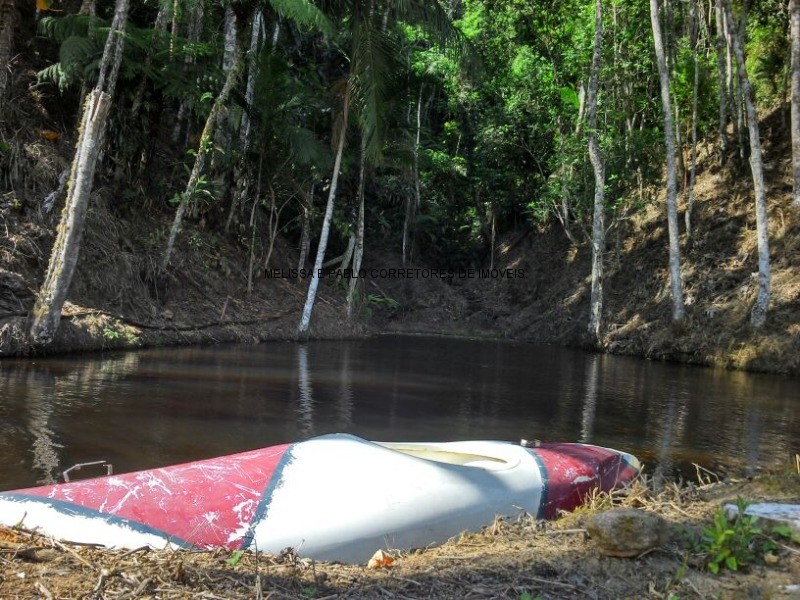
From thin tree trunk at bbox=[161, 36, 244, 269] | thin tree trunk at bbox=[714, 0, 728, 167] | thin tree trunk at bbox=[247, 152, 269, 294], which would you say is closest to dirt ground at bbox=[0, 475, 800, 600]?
thin tree trunk at bbox=[161, 36, 244, 269]

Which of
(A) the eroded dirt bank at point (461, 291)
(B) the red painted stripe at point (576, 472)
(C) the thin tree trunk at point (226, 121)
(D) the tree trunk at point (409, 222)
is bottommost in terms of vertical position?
(B) the red painted stripe at point (576, 472)

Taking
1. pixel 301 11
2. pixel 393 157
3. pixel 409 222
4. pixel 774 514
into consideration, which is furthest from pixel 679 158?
pixel 774 514

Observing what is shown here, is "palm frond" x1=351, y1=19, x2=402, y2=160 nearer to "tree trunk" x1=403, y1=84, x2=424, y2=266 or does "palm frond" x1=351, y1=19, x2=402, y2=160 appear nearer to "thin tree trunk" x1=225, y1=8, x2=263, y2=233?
"thin tree trunk" x1=225, y1=8, x2=263, y2=233

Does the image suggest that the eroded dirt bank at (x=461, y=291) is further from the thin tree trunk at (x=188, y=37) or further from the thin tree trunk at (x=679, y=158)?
the thin tree trunk at (x=188, y=37)

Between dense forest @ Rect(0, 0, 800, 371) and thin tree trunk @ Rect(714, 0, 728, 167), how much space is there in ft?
0.35

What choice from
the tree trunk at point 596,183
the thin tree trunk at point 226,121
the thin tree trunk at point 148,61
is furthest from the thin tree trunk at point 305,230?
the tree trunk at point 596,183

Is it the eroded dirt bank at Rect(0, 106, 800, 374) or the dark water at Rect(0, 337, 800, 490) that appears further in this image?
the eroded dirt bank at Rect(0, 106, 800, 374)

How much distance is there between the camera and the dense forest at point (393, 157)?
14.5 meters

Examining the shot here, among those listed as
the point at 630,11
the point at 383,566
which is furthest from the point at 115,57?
the point at 630,11

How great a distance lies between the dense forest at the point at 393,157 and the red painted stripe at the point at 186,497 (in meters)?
8.34

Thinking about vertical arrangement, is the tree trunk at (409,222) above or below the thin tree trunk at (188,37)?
below

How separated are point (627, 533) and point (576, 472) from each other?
2000mm

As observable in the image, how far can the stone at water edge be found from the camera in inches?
129

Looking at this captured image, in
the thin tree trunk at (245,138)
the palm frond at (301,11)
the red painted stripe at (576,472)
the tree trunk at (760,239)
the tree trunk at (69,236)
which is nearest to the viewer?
the red painted stripe at (576,472)
